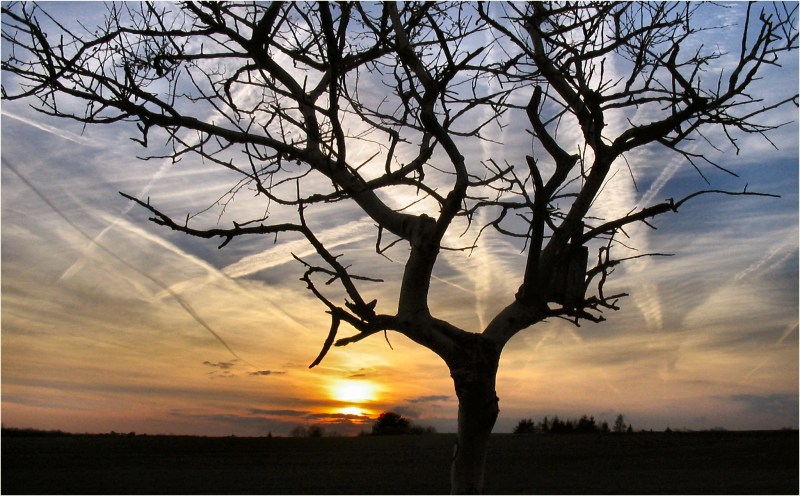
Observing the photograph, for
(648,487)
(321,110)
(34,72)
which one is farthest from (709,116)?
(648,487)

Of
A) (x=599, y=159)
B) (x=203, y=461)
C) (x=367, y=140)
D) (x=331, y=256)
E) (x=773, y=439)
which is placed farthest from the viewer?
(x=773, y=439)

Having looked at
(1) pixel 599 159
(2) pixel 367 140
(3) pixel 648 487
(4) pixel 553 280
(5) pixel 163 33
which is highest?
(5) pixel 163 33

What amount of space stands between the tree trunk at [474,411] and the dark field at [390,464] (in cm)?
1214

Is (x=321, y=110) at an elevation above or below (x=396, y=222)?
above

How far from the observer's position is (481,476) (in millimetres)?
5203

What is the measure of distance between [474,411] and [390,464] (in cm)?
1814

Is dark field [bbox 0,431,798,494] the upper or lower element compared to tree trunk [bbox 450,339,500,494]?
lower

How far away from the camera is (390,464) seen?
22.2 m

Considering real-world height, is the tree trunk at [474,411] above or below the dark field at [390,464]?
above

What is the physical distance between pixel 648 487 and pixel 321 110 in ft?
49.3

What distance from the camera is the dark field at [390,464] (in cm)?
1723

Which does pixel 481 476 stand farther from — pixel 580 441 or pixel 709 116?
pixel 580 441

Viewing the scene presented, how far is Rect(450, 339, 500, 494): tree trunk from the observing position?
5043mm

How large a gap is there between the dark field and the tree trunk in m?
12.1
